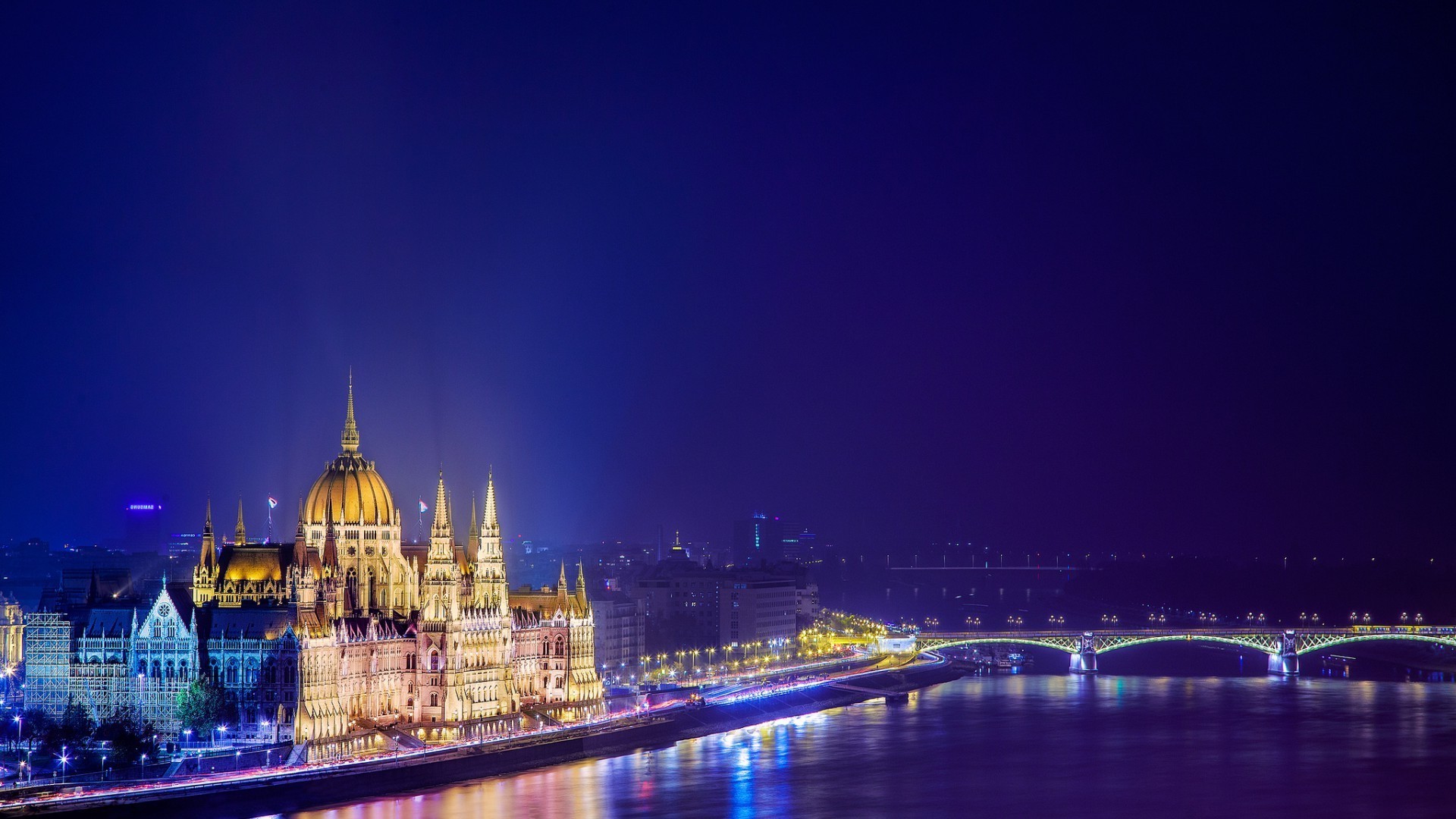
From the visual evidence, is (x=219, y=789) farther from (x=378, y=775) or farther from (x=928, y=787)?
(x=928, y=787)

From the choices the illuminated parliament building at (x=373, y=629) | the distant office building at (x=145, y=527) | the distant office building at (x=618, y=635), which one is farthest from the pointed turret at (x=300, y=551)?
the distant office building at (x=145, y=527)

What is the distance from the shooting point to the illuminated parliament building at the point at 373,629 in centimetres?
7425

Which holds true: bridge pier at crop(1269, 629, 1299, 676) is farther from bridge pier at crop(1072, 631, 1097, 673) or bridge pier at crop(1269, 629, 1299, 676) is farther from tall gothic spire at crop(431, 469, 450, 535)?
tall gothic spire at crop(431, 469, 450, 535)

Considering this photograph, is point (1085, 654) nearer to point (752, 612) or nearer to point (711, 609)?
point (752, 612)

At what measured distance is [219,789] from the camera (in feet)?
213

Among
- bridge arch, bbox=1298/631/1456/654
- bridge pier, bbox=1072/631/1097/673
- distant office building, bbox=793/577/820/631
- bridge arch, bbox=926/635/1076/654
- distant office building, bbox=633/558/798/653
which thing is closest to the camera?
bridge arch, bbox=1298/631/1456/654

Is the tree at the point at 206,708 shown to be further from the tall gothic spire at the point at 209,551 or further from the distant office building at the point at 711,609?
the distant office building at the point at 711,609

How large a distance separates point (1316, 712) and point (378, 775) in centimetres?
5018

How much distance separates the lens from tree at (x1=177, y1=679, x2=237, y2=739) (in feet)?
240

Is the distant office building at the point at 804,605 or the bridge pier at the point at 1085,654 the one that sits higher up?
the distant office building at the point at 804,605

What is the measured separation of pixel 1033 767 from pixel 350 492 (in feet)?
103

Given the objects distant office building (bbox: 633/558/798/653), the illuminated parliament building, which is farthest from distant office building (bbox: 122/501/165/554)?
the illuminated parliament building

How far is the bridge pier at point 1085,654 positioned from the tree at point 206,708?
7052 centimetres

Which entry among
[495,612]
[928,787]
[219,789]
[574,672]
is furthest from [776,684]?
[219,789]
